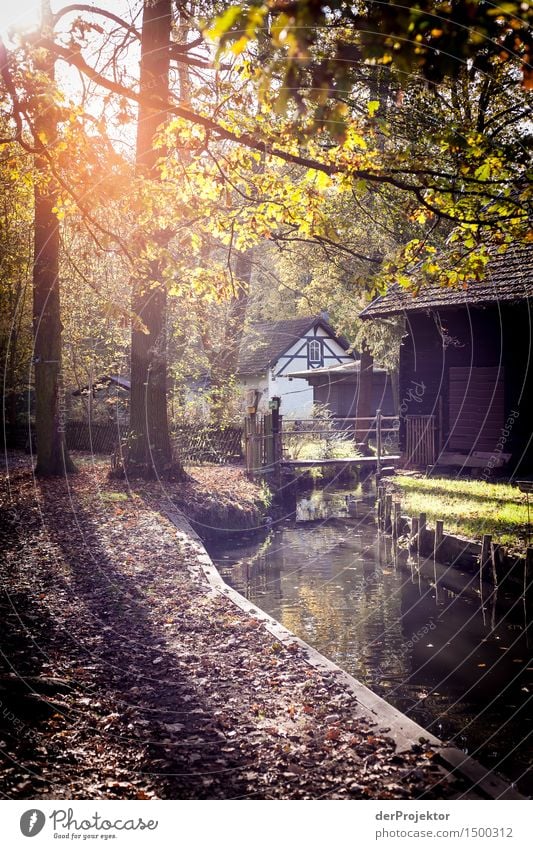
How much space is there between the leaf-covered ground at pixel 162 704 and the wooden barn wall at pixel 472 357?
32.8ft

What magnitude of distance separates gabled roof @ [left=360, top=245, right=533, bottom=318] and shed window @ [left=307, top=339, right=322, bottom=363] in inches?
1038

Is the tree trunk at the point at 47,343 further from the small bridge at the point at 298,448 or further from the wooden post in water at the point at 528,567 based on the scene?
the wooden post in water at the point at 528,567

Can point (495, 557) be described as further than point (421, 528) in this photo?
No

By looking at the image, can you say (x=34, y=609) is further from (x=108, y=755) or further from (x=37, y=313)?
(x=37, y=313)

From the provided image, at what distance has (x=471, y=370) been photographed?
1931 cm

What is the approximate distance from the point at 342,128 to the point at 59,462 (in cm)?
1393

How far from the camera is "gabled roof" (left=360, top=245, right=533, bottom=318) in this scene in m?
15.9

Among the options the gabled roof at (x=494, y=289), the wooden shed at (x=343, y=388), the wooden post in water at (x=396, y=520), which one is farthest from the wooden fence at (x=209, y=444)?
the wooden shed at (x=343, y=388)

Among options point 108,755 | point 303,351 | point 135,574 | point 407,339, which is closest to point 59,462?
point 135,574

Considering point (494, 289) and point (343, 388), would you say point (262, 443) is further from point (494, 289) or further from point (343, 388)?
point (343, 388)

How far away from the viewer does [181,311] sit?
23.1m

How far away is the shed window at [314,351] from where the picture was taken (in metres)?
45.7

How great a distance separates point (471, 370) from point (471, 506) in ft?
21.1

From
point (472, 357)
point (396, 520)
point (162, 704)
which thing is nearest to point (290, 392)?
point (472, 357)
